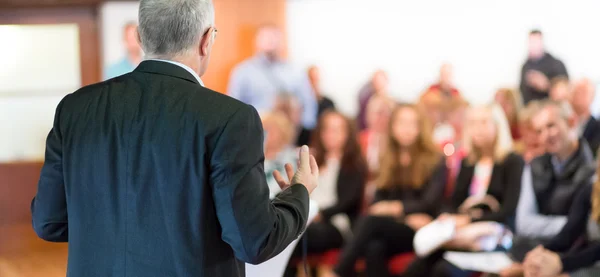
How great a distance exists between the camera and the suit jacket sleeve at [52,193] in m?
1.35

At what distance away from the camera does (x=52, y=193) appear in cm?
137

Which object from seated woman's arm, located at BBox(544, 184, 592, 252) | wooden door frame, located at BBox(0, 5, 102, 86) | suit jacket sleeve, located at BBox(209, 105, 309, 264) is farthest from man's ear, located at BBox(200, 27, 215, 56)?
wooden door frame, located at BBox(0, 5, 102, 86)

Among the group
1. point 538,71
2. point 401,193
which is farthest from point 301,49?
point 538,71

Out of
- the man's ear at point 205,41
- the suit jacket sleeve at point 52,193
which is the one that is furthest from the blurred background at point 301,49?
the suit jacket sleeve at point 52,193

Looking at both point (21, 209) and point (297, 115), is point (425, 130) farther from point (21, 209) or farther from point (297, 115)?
point (21, 209)

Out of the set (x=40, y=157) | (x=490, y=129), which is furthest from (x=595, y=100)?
(x=40, y=157)

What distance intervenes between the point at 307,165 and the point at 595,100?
276cm

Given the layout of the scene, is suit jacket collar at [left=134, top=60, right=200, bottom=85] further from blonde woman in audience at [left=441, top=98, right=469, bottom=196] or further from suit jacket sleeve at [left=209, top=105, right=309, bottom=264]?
blonde woman in audience at [left=441, top=98, right=469, bottom=196]

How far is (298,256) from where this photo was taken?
4.29 m

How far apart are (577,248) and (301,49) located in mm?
1980

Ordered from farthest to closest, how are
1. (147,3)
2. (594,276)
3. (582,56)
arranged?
1. (582,56)
2. (594,276)
3. (147,3)

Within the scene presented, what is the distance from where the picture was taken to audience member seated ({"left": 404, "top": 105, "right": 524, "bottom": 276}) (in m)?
3.87

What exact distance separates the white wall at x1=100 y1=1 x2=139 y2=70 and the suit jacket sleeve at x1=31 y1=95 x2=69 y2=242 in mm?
3462

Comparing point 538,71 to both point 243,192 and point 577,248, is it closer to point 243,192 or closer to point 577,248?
point 577,248
